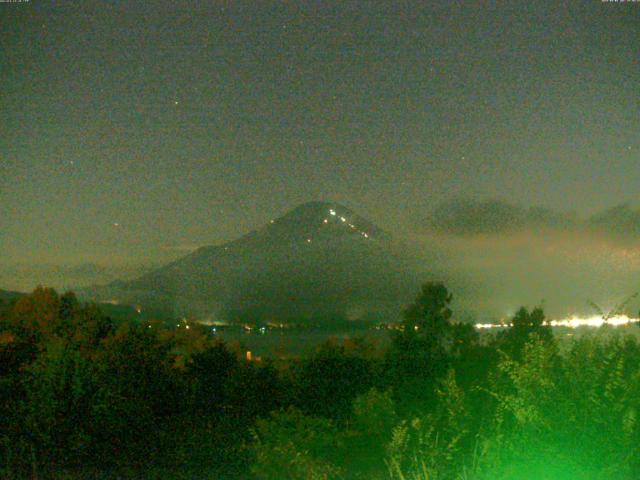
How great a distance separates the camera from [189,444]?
9.43 metres

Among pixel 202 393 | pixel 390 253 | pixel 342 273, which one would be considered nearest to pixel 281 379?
pixel 202 393

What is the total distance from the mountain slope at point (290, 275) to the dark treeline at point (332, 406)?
22208mm

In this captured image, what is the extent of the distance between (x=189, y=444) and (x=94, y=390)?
53.6 inches

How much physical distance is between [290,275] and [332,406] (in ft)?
127

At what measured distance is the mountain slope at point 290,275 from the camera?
40.9 metres

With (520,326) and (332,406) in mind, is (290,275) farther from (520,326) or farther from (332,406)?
(332,406)

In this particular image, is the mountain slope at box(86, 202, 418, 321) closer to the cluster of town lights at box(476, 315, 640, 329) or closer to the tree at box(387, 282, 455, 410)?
the tree at box(387, 282, 455, 410)

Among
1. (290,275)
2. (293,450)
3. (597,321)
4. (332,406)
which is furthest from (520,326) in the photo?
(290,275)

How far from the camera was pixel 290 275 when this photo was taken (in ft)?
168

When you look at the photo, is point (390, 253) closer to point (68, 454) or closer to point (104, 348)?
point (104, 348)

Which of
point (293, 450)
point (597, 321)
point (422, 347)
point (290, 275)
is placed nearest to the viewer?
point (597, 321)

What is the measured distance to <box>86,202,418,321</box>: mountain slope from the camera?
134 feet

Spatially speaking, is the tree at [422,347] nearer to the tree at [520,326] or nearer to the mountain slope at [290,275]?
the tree at [520,326]

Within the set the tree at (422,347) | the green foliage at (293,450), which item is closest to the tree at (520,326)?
the tree at (422,347)
